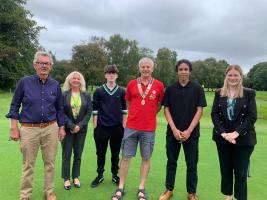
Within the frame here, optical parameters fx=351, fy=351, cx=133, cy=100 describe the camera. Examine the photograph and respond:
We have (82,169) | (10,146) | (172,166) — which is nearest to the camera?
(172,166)

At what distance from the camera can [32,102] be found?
4637 millimetres

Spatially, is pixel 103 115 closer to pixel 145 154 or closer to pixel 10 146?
pixel 145 154

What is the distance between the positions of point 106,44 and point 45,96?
66583 millimetres

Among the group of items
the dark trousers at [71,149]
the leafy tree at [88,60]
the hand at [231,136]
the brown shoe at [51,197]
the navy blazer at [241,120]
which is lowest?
the brown shoe at [51,197]

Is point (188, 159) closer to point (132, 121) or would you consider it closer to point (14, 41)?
point (132, 121)

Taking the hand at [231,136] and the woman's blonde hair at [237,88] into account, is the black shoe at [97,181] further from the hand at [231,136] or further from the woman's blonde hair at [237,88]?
the woman's blonde hair at [237,88]

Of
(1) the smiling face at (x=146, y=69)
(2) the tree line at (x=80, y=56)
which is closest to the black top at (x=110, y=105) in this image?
(1) the smiling face at (x=146, y=69)

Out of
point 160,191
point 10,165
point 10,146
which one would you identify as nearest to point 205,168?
point 160,191

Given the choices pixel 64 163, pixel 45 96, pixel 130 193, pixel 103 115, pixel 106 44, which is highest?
pixel 106 44

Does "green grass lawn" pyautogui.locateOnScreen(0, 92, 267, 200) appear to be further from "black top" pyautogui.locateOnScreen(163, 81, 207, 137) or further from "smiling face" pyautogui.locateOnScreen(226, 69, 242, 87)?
"smiling face" pyautogui.locateOnScreen(226, 69, 242, 87)

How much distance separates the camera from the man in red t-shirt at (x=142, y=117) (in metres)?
5.09

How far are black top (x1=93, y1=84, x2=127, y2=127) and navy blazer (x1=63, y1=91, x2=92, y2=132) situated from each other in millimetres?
153

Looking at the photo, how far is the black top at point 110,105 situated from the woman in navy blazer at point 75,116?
0.19 metres

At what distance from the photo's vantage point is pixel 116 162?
593 centimetres
